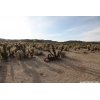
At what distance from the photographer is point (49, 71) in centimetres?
506

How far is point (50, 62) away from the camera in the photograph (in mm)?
6031

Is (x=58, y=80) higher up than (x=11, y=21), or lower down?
lower down

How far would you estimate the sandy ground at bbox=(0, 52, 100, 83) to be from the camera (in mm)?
4488

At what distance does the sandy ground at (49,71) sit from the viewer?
449 centimetres

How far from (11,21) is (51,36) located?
1.24m
